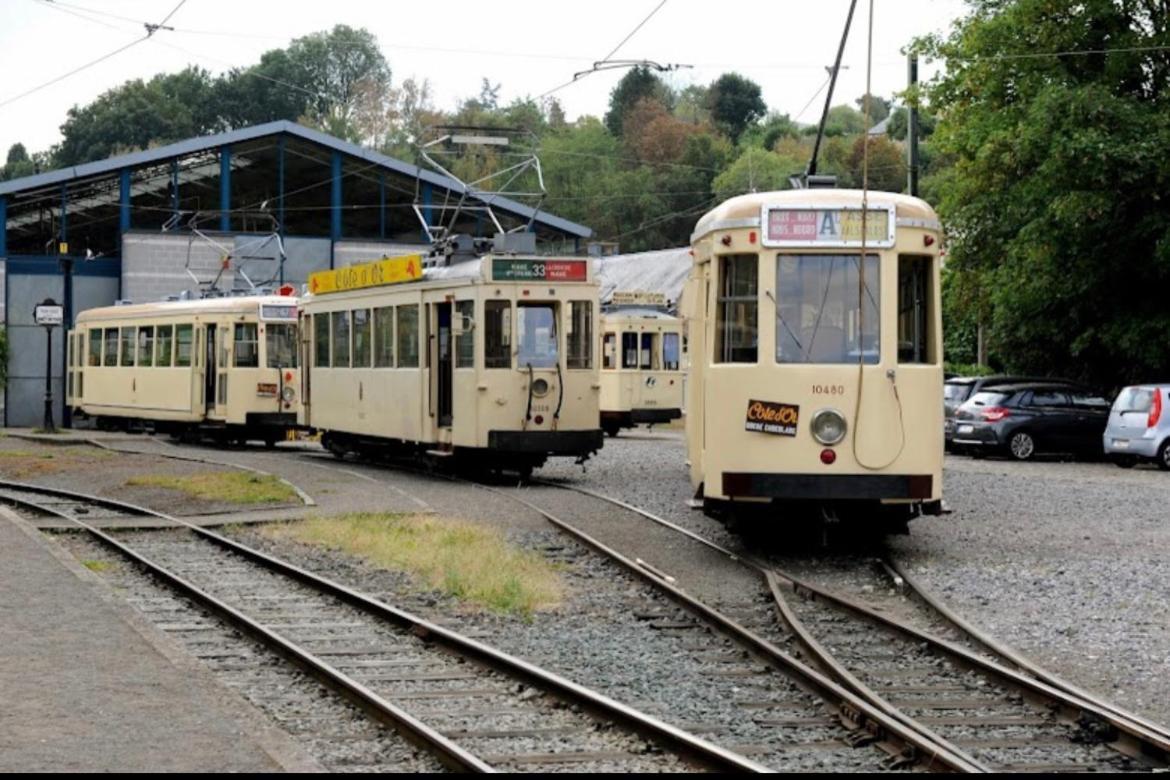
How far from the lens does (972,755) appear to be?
309 inches

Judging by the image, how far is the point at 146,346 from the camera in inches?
1479

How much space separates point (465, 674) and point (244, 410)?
24101mm

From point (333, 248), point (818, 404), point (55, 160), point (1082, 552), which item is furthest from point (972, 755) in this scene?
point (55, 160)

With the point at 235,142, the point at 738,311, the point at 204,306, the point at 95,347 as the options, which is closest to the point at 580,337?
the point at 738,311

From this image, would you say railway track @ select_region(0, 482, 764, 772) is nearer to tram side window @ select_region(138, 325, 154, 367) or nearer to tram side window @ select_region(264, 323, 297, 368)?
tram side window @ select_region(264, 323, 297, 368)

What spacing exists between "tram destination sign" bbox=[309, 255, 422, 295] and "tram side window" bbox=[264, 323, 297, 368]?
12.8 feet

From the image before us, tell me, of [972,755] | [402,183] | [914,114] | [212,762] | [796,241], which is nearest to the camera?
[212,762]

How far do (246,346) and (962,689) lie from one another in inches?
1005

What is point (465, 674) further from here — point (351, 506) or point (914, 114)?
point (914, 114)

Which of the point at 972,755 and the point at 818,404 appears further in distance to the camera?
the point at 818,404

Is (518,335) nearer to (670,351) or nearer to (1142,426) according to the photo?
(1142,426)

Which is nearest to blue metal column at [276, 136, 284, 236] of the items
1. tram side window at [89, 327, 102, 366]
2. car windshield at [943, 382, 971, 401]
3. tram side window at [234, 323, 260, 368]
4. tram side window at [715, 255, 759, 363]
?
tram side window at [89, 327, 102, 366]

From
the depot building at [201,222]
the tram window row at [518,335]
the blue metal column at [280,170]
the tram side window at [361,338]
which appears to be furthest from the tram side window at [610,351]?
the tram window row at [518,335]

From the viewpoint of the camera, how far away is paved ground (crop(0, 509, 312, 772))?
744 centimetres
